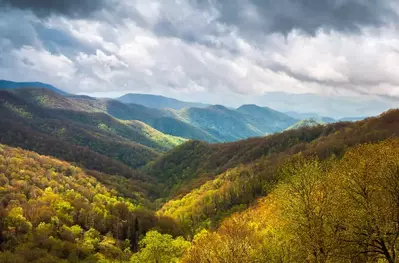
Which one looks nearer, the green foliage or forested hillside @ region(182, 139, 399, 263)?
forested hillside @ region(182, 139, 399, 263)

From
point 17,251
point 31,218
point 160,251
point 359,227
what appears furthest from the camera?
point 31,218

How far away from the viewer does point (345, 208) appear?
41.3m

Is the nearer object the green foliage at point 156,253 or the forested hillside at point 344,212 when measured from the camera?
the forested hillside at point 344,212

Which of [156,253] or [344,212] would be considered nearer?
[344,212]

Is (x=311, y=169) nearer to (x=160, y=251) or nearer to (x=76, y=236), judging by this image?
(x=160, y=251)

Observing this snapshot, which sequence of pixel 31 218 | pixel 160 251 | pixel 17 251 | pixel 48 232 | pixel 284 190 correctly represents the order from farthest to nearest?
1. pixel 31 218
2. pixel 48 232
3. pixel 17 251
4. pixel 160 251
5. pixel 284 190

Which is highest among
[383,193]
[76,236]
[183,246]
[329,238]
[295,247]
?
[383,193]

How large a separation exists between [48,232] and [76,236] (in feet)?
49.5

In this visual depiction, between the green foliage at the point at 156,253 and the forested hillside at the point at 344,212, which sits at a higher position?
the forested hillside at the point at 344,212

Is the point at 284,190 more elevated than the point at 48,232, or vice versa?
the point at 284,190

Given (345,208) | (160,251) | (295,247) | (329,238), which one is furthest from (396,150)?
(160,251)

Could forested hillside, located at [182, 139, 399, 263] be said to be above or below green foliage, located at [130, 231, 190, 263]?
above

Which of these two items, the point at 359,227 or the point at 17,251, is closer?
the point at 359,227

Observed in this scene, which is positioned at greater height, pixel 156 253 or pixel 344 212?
pixel 344 212
